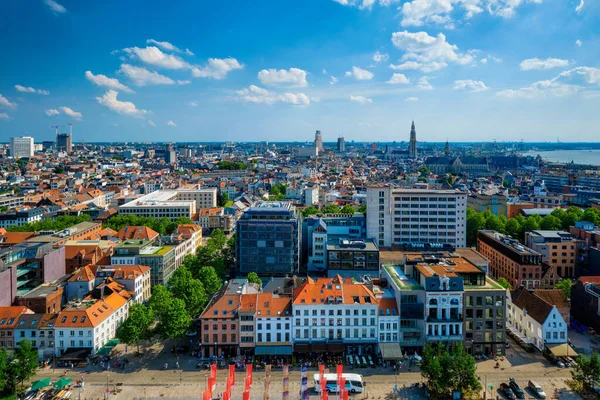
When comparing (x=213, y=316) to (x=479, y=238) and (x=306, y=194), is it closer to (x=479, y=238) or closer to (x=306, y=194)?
(x=479, y=238)

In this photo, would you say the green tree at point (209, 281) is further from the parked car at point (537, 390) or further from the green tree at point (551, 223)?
the green tree at point (551, 223)

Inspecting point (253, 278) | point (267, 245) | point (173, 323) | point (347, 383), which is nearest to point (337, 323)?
point (347, 383)

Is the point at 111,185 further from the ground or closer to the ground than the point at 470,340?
further from the ground

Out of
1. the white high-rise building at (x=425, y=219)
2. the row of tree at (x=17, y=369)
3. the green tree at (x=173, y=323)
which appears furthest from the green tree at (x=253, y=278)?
the row of tree at (x=17, y=369)

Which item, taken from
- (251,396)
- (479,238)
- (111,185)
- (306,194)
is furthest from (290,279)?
(111,185)

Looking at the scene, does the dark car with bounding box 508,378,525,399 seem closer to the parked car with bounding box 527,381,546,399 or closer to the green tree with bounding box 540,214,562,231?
the parked car with bounding box 527,381,546,399
